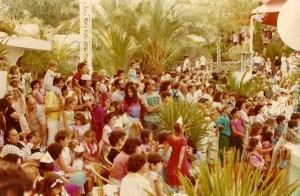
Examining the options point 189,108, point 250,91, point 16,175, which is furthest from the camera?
point 250,91

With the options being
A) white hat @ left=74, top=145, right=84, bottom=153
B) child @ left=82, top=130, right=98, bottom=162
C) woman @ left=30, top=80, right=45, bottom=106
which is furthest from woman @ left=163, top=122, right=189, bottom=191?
woman @ left=30, top=80, right=45, bottom=106

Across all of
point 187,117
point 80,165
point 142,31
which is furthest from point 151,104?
point 142,31

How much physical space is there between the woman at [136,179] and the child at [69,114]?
326cm

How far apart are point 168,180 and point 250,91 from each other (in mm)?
7256

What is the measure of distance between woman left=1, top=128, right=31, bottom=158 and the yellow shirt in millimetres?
2085

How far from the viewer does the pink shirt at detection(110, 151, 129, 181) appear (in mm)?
6598

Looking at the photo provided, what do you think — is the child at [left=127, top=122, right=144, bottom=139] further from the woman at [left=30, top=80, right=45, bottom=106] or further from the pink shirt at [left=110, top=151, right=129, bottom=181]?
the pink shirt at [left=110, top=151, right=129, bottom=181]

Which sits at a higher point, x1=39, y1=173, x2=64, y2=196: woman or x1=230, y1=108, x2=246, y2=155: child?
x1=39, y1=173, x2=64, y2=196: woman

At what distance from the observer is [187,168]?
26.4 ft

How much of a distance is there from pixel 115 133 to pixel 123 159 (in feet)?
2.47

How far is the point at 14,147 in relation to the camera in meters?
6.83

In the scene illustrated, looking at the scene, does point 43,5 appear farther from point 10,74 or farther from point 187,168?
point 187,168

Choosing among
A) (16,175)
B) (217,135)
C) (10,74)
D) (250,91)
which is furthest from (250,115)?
(16,175)

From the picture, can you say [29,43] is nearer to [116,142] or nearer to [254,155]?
[254,155]
